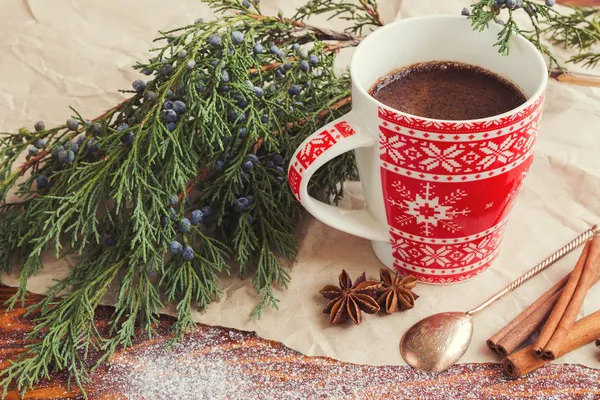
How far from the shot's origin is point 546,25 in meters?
1.87

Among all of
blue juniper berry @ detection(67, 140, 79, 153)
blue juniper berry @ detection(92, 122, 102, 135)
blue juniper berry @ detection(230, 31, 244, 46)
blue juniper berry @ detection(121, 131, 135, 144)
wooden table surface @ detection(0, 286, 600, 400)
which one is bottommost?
wooden table surface @ detection(0, 286, 600, 400)

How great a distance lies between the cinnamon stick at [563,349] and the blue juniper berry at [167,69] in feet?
2.44

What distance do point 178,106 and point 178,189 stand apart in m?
0.14

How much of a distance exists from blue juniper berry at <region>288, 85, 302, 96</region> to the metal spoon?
0.46m

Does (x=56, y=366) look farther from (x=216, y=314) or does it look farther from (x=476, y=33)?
(x=476, y=33)

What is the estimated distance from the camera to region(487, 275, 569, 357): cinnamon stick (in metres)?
1.17

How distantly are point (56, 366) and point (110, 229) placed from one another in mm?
278

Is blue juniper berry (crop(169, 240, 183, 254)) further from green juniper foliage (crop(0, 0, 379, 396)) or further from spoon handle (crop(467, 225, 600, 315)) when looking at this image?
spoon handle (crop(467, 225, 600, 315))

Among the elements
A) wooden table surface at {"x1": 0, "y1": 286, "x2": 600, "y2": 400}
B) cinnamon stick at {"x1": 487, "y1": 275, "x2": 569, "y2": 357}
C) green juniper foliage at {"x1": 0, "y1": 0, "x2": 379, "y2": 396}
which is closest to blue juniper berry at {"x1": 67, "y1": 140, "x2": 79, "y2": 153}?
green juniper foliage at {"x1": 0, "y1": 0, "x2": 379, "y2": 396}

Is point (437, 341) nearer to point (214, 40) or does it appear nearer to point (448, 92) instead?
point (448, 92)

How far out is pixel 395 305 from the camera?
4.06 ft

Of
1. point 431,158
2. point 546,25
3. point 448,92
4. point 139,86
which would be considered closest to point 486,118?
point 431,158

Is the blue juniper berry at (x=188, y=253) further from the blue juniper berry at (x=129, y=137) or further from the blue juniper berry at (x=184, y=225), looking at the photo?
the blue juniper berry at (x=129, y=137)

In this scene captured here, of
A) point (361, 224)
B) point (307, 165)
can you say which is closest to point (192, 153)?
point (307, 165)
